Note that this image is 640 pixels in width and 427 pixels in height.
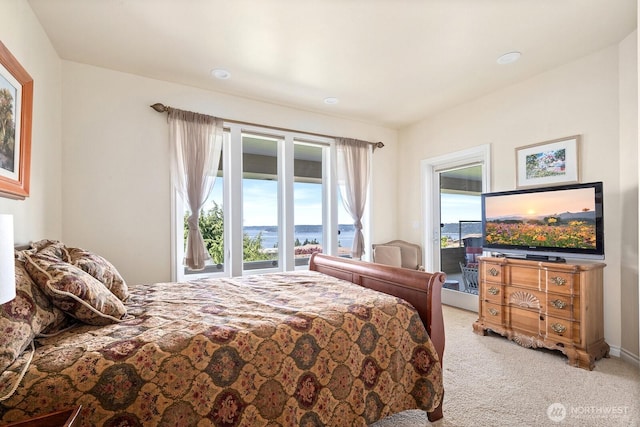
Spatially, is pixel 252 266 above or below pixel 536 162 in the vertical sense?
below

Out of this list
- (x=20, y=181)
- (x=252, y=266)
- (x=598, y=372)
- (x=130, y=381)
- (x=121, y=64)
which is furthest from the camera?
(x=252, y=266)

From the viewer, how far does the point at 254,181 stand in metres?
3.92

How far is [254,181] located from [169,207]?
1050 mm

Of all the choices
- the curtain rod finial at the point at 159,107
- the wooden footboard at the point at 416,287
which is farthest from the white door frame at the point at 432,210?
the curtain rod finial at the point at 159,107

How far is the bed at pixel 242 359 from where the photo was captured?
1102 mm

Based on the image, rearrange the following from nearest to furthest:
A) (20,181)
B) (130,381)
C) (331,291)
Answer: (130,381), (20,181), (331,291)

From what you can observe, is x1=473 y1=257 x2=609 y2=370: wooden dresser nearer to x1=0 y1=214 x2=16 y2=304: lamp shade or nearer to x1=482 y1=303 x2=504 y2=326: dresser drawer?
x1=482 y1=303 x2=504 y2=326: dresser drawer

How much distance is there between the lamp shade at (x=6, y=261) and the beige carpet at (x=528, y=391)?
1882mm

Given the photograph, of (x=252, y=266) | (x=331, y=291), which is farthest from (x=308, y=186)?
(x=331, y=291)

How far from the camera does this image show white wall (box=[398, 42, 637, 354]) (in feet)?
8.75

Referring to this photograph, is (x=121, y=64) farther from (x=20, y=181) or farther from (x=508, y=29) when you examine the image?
(x=508, y=29)

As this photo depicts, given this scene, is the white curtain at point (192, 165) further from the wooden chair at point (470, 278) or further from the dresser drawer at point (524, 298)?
the wooden chair at point (470, 278)

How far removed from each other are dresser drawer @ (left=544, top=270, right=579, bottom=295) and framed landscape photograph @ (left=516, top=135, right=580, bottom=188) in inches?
37.3

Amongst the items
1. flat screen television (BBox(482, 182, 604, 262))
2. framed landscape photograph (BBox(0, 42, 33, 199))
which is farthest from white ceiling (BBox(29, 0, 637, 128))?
flat screen television (BBox(482, 182, 604, 262))
